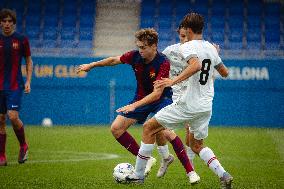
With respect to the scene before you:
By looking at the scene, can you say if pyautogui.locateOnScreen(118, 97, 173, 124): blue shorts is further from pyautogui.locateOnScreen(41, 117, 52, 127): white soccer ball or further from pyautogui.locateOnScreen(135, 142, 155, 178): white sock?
pyautogui.locateOnScreen(41, 117, 52, 127): white soccer ball

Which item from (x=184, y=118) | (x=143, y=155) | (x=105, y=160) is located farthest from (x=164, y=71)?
(x=105, y=160)

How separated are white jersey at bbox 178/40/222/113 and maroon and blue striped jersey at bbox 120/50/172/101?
68cm

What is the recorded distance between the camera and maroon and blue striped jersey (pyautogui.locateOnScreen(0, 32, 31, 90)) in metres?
11.1

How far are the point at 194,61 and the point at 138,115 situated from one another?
1710 mm

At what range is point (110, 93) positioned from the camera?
20.6m

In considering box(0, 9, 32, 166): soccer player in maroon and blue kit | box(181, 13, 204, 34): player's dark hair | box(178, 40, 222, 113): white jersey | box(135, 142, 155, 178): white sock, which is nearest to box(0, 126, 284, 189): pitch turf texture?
box(135, 142, 155, 178): white sock

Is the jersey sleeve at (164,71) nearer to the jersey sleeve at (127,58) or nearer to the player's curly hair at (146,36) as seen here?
the player's curly hair at (146,36)

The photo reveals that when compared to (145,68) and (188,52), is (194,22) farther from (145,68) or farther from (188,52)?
(145,68)

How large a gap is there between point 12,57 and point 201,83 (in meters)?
3.99

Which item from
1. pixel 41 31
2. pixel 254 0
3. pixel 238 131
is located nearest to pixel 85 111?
pixel 238 131

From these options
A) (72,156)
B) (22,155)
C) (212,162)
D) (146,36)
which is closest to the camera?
(212,162)

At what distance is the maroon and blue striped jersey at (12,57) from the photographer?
36.4 ft

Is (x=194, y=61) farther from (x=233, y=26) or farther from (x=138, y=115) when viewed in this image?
(x=233, y=26)

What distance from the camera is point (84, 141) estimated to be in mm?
15688
